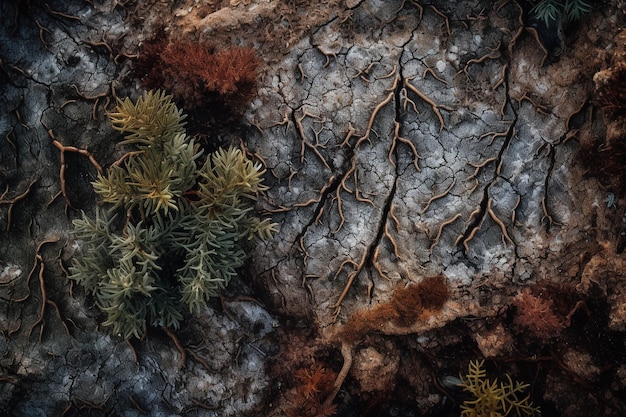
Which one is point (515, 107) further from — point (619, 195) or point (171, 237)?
point (171, 237)

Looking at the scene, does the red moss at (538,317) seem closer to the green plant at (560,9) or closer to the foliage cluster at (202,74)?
the green plant at (560,9)

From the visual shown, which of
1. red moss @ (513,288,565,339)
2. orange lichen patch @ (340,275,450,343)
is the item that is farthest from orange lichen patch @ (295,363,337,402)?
red moss @ (513,288,565,339)

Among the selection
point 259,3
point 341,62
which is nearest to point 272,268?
point 341,62

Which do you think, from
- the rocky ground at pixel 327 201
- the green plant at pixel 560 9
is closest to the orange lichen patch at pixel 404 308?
the rocky ground at pixel 327 201

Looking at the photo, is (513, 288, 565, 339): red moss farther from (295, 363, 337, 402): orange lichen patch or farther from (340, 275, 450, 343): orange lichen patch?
(295, 363, 337, 402): orange lichen patch

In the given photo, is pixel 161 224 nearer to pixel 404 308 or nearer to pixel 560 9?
pixel 404 308

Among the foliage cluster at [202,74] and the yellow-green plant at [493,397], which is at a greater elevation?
the foliage cluster at [202,74]
